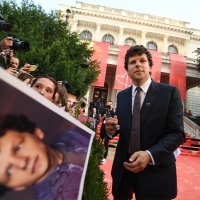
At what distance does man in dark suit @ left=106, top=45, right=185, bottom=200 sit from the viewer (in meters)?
1.45

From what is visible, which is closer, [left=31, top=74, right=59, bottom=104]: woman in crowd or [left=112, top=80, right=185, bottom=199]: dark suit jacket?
[left=112, top=80, right=185, bottom=199]: dark suit jacket

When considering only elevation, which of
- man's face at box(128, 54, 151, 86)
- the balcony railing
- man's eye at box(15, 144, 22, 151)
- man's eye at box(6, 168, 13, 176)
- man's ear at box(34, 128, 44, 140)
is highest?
the balcony railing

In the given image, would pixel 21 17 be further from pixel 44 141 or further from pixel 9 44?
pixel 44 141

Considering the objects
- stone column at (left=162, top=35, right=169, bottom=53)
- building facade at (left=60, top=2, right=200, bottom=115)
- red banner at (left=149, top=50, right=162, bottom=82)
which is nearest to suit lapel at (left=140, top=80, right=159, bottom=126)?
red banner at (left=149, top=50, right=162, bottom=82)

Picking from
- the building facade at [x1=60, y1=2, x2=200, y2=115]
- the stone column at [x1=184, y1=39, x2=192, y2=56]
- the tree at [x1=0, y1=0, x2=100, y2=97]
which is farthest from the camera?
the stone column at [x1=184, y1=39, x2=192, y2=56]

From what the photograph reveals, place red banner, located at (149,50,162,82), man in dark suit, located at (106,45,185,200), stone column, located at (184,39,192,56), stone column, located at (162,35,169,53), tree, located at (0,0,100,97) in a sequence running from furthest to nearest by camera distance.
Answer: stone column, located at (184,39,192,56), stone column, located at (162,35,169,53), red banner, located at (149,50,162,82), tree, located at (0,0,100,97), man in dark suit, located at (106,45,185,200)

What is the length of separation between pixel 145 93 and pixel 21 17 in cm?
1152

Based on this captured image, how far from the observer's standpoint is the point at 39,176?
58cm

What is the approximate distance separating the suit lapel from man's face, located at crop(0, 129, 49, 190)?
1.07 meters

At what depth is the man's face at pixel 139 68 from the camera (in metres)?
1.58

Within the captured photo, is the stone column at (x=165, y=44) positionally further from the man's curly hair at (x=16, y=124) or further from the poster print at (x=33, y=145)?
Answer: the man's curly hair at (x=16, y=124)

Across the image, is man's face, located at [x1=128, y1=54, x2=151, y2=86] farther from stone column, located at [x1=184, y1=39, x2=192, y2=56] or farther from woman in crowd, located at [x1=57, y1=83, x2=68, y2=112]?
stone column, located at [x1=184, y1=39, x2=192, y2=56]

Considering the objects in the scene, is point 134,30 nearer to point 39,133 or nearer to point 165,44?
point 165,44

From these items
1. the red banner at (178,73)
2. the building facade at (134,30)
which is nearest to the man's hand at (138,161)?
the red banner at (178,73)
